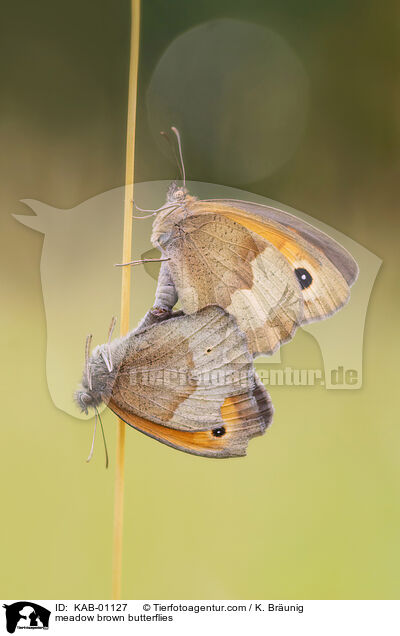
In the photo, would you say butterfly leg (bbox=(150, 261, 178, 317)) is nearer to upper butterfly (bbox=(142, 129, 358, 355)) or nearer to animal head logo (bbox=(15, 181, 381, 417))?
upper butterfly (bbox=(142, 129, 358, 355))

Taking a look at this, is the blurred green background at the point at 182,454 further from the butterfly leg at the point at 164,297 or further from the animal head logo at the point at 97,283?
the butterfly leg at the point at 164,297

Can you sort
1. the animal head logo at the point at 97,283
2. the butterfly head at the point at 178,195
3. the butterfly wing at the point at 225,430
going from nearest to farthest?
the butterfly wing at the point at 225,430, the butterfly head at the point at 178,195, the animal head logo at the point at 97,283

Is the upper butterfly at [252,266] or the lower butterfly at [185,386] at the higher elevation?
the upper butterfly at [252,266]

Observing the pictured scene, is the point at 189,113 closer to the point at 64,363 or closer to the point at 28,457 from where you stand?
the point at 64,363

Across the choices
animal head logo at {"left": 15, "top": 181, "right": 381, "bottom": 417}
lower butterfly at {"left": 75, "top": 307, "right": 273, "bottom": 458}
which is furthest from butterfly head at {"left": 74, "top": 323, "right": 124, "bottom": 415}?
animal head logo at {"left": 15, "top": 181, "right": 381, "bottom": 417}

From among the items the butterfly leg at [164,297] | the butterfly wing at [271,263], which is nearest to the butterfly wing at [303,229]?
the butterfly wing at [271,263]

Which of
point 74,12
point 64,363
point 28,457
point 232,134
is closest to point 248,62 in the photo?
point 232,134

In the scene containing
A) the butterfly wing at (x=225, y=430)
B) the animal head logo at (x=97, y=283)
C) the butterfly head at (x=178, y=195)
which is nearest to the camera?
the butterfly wing at (x=225, y=430)
